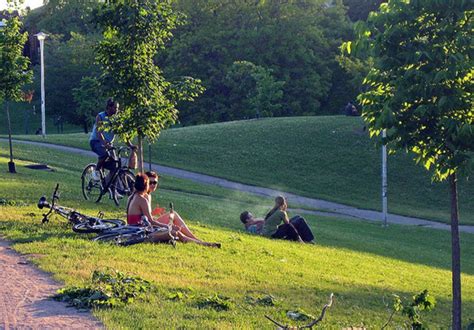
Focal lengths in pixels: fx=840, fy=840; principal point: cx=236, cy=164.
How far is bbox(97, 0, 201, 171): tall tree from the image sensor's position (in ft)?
52.5

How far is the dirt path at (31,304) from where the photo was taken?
7.62 m

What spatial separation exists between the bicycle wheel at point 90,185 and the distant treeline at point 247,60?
41655 mm

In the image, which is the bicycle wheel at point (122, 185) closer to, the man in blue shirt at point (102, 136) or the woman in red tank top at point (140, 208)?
the man in blue shirt at point (102, 136)

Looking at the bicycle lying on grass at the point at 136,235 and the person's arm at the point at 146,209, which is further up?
the person's arm at the point at 146,209

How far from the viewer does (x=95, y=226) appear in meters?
12.9

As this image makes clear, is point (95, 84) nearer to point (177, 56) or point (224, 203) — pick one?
point (224, 203)

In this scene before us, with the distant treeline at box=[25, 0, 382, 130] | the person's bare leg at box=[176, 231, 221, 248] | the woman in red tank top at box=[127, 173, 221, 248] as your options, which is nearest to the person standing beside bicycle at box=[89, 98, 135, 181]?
the woman in red tank top at box=[127, 173, 221, 248]

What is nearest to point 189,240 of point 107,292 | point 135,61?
point 135,61

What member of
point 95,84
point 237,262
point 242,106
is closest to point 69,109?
point 242,106

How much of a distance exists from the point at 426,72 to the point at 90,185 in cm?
1042

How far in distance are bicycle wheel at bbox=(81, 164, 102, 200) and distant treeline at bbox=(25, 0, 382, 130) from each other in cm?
4166

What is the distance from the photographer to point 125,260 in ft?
36.1

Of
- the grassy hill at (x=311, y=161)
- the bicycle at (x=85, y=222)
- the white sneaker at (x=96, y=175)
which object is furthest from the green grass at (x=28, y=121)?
the bicycle at (x=85, y=222)

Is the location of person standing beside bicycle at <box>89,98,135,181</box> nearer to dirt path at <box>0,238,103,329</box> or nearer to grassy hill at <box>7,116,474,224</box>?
dirt path at <box>0,238,103,329</box>
